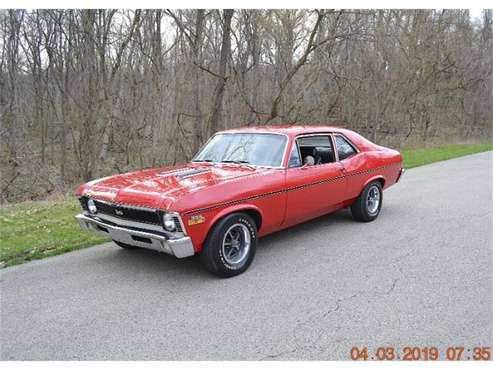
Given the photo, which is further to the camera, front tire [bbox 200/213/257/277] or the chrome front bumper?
front tire [bbox 200/213/257/277]

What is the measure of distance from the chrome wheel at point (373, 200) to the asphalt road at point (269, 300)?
71cm

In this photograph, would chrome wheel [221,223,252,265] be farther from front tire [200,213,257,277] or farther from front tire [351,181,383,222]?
front tire [351,181,383,222]

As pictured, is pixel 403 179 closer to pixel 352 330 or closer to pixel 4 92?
pixel 352 330

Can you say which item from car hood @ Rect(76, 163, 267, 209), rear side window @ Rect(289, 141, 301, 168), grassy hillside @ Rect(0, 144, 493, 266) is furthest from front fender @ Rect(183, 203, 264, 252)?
grassy hillside @ Rect(0, 144, 493, 266)

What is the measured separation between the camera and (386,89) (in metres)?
18.9

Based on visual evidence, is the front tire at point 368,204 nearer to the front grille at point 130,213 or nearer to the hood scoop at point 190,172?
the hood scoop at point 190,172

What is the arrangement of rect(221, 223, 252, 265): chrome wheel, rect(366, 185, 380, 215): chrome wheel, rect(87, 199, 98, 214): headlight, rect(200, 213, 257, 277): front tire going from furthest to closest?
1. rect(366, 185, 380, 215): chrome wheel
2. rect(87, 199, 98, 214): headlight
3. rect(221, 223, 252, 265): chrome wheel
4. rect(200, 213, 257, 277): front tire

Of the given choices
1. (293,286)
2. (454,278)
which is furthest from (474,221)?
(293,286)

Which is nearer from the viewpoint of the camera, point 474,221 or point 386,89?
point 474,221

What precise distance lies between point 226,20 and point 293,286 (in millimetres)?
10558

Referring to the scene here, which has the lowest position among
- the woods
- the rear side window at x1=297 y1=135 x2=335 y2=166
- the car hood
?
the car hood

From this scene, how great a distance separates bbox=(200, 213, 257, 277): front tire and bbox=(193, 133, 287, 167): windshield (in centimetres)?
100

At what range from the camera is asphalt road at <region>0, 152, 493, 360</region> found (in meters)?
2.99

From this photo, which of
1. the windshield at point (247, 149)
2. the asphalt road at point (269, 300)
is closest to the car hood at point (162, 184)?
the windshield at point (247, 149)
